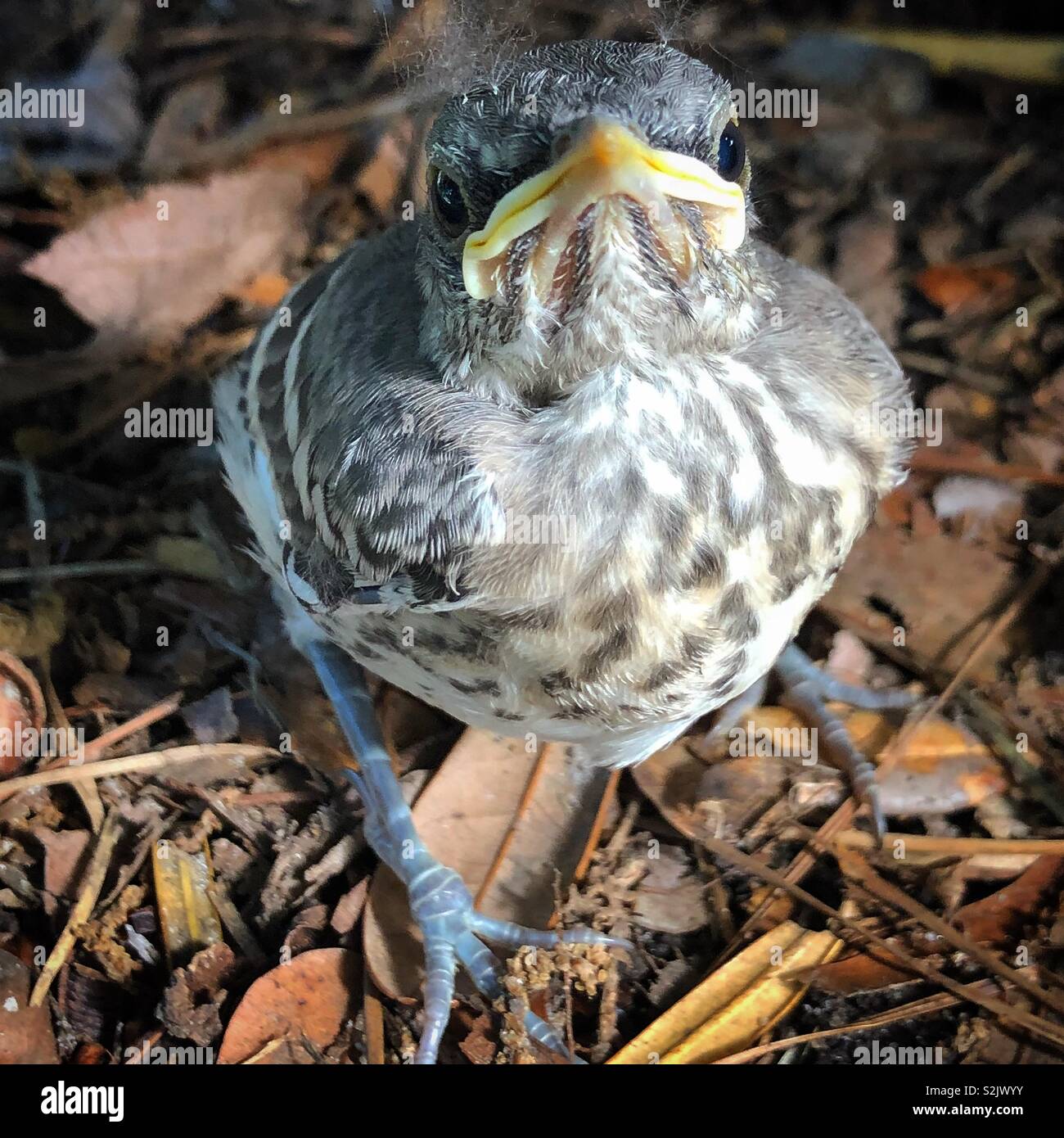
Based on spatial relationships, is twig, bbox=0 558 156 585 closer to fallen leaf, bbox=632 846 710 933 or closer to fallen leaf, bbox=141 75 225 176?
fallen leaf, bbox=141 75 225 176

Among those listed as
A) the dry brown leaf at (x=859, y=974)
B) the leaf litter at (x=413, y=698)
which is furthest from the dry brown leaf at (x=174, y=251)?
the dry brown leaf at (x=859, y=974)

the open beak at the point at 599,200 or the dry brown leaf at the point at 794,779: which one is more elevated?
the open beak at the point at 599,200

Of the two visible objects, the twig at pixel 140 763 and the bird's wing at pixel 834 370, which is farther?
the twig at pixel 140 763

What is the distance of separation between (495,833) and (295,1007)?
0.50 m

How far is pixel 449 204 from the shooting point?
1.39 metres

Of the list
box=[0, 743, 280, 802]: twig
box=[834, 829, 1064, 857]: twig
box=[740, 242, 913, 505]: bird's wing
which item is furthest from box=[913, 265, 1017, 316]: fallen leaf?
box=[0, 743, 280, 802]: twig

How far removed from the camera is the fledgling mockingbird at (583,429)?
1.27 metres

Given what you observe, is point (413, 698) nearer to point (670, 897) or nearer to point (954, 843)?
point (670, 897)

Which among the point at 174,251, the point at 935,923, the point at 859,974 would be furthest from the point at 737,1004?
the point at 174,251

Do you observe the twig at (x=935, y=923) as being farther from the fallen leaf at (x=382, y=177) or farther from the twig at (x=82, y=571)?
the fallen leaf at (x=382, y=177)

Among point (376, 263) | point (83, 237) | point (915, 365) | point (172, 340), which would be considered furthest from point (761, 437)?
point (83, 237)

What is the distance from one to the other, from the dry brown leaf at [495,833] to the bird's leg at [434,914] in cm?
4

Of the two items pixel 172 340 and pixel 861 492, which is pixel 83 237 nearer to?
pixel 172 340

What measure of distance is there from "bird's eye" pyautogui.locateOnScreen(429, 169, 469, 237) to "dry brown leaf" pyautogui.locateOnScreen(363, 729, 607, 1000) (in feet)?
3.73
